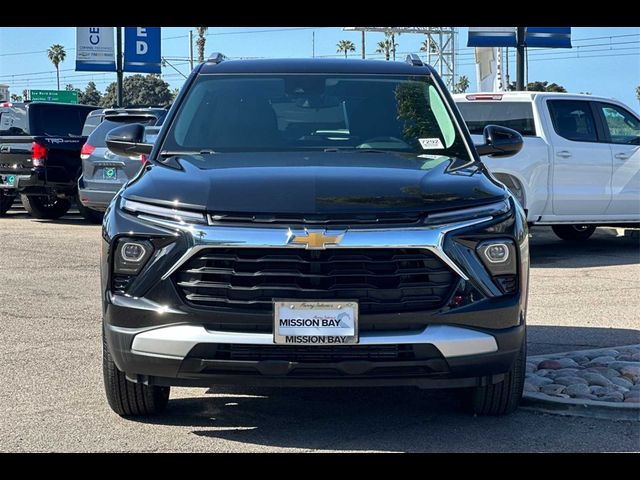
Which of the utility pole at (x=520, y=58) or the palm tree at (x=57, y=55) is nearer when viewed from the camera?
the utility pole at (x=520, y=58)

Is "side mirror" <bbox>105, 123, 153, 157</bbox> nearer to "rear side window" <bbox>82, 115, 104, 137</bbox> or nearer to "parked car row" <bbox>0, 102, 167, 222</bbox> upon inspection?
"parked car row" <bbox>0, 102, 167, 222</bbox>

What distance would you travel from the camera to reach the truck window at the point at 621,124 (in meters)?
13.1

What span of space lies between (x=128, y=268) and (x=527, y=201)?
330 inches

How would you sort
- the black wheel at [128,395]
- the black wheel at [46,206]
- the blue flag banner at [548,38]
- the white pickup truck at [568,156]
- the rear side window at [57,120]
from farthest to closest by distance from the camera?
the blue flag banner at [548,38]
the black wheel at [46,206]
the rear side window at [57,120]
the white pickup truck at [568,156]
the black wheel at [128,395]

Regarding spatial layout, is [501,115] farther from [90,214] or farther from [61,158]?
[61,158]

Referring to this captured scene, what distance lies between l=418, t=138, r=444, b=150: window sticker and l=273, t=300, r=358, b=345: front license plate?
1.67 m

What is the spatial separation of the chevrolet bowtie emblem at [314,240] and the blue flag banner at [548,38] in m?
16.0

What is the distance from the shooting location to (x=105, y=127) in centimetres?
1562

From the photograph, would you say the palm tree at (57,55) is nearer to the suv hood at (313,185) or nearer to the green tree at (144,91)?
the green tree at (144,91)

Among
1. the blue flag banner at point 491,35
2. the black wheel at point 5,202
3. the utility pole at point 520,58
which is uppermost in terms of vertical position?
the blue flag banner at point 491,35

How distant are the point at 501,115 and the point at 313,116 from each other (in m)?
7.25

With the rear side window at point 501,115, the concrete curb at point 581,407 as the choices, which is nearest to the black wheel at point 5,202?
the rear side window at point 501,115

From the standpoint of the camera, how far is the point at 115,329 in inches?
187
